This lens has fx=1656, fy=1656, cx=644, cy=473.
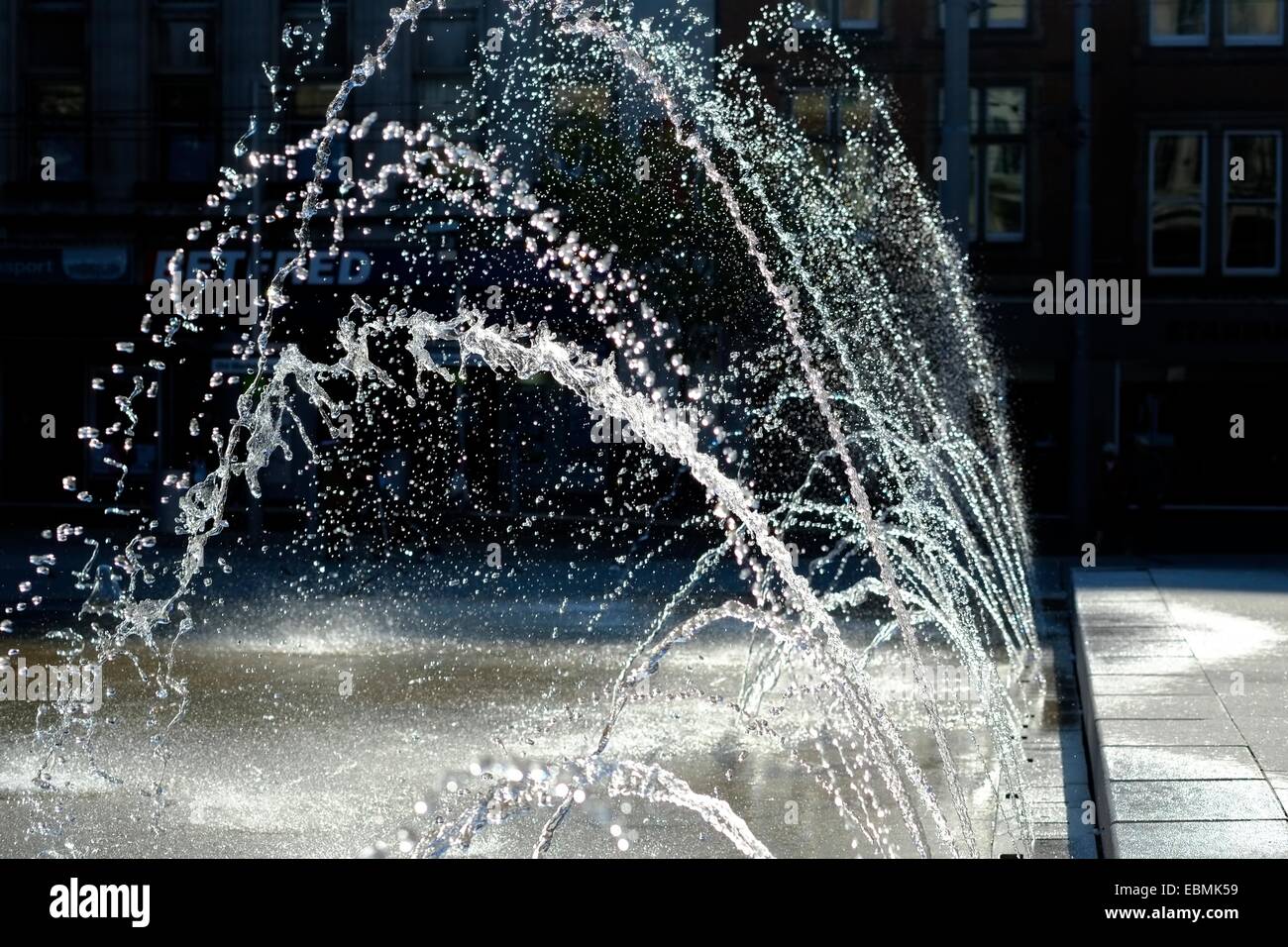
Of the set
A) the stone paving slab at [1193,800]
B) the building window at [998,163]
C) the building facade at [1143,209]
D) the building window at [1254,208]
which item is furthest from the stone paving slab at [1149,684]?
the building window at [1254,208]

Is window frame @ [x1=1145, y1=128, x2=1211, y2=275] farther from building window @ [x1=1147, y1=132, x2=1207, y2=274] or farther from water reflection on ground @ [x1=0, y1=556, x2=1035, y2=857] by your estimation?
water reflection on ground @ [x1=0, y1=556, x2=1035, y2=857]

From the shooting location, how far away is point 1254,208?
29.2m

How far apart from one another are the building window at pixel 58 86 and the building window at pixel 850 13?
13.1m

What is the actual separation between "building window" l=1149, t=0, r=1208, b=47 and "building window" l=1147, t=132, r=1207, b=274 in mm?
1697

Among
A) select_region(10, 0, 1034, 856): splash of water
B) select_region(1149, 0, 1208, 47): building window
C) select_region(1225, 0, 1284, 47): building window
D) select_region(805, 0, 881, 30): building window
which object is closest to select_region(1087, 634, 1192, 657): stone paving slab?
select_region(10, 0, 1034, 856): splash of water

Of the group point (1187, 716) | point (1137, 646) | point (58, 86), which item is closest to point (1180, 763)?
point (1187, 716)

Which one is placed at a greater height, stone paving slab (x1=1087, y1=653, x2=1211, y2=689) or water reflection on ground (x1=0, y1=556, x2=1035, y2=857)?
stone paving slab (x1=1087, y1=653, x2=1211, y2=689)

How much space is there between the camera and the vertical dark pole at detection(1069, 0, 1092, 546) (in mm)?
23062

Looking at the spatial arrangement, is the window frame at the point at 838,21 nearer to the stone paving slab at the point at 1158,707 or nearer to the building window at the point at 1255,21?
the building window at the point at 1255,21

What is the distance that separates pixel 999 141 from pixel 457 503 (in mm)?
11785

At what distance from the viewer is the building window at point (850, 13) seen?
97.7 feet

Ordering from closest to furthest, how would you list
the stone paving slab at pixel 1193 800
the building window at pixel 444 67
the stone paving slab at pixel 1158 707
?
1. the stone paving slab at pixel 1193 800
2. the stone paving slab at pixel 1158 707
3. the building window at pixel 444 67

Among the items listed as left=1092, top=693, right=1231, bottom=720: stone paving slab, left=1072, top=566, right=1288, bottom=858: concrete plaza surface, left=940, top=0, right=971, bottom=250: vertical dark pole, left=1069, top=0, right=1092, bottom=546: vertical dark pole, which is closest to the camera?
left=1072, top=566, right=1288, bottom=858: concrete plaza surface

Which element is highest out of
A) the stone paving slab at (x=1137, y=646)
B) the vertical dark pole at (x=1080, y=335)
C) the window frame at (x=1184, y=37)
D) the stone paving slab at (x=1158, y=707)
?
the window frame at (x=1184, y=37)
